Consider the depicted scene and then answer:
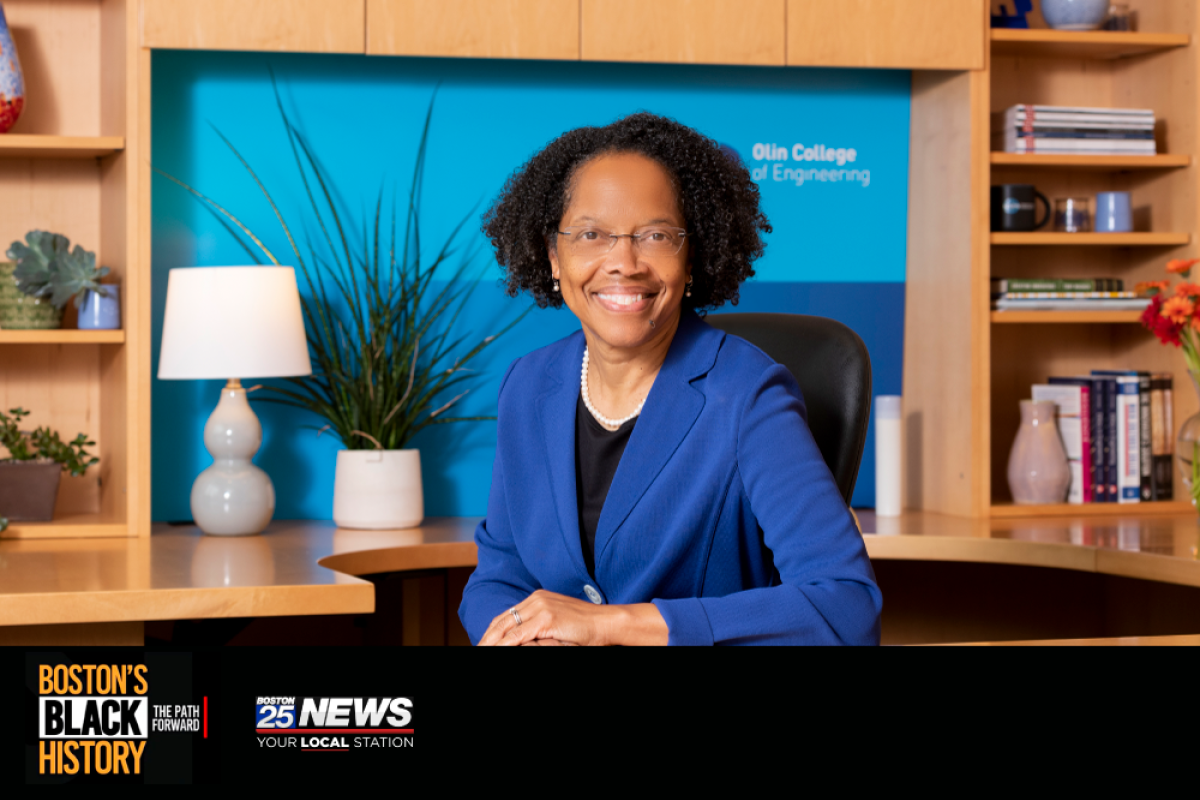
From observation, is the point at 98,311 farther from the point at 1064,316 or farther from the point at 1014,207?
the point at 1064,316

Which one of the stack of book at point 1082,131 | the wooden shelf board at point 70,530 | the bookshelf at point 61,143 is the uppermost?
the stack of book at point 1082,131

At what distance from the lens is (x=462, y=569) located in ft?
10.5

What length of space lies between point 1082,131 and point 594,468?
2211 millimetres

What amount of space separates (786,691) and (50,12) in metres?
3.04

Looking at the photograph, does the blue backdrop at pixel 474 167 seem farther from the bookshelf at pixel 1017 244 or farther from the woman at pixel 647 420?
the woman at pixel 647 420

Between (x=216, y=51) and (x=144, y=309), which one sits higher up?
(x=216, y=51)

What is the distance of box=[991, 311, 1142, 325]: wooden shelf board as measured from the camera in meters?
3.03

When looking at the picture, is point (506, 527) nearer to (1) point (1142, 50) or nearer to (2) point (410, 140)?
(2) point (410, 140)

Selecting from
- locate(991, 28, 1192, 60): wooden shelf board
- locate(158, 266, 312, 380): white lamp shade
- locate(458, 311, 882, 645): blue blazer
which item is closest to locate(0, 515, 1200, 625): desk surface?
locate(158, 266, 312, 380): white lamp shade

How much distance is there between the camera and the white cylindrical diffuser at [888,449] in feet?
9.75

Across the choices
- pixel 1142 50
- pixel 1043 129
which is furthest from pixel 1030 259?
pixel 1142 50

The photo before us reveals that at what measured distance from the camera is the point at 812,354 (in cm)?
176

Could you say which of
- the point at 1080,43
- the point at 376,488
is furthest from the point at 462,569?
the point at 1080,43

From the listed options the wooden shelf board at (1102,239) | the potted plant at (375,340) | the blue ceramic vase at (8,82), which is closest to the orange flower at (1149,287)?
the wooden shelf board at (1102,239)
